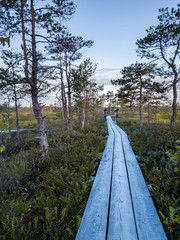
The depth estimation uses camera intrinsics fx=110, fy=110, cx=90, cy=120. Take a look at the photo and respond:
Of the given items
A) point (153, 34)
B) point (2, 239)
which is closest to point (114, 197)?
point (2, 239)

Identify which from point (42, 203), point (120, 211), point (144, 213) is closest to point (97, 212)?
point (120, 211)

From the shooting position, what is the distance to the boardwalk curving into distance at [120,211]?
165 centimetres

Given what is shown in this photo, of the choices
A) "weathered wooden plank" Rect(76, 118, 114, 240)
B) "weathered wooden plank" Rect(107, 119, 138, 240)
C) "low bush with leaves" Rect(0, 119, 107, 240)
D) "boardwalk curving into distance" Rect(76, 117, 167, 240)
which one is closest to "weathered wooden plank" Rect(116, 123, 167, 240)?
"boardwalk curving into distance" Rect(76, 117, 167, 240)

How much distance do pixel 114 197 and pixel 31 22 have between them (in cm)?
729

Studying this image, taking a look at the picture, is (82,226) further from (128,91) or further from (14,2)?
(128,91)

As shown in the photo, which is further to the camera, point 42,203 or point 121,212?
point 42,203

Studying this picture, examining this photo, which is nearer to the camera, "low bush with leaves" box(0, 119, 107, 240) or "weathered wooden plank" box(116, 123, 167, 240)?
"weathered wooden plank" box(116, 123, 167, 240)

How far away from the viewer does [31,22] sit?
495cm

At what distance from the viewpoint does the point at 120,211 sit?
202cm

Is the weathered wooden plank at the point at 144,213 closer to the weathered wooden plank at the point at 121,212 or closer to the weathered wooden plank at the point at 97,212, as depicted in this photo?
the weathered wooden plank at the point at 121,212

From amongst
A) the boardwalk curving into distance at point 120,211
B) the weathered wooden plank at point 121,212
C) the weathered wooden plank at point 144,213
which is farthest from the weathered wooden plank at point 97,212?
the weathered wooden plank at point 144,213

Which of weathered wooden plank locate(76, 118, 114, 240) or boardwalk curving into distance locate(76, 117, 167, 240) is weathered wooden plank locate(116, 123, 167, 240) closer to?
boardwalk curving into distance locate(76, 117, 167, 240)

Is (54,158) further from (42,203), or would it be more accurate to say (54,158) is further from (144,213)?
(144,213)

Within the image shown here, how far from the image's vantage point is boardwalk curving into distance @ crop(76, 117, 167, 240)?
1.65 metres
